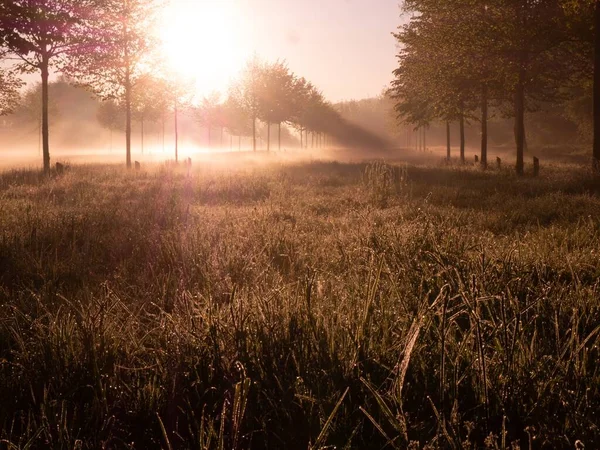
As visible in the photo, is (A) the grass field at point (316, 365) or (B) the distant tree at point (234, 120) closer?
(A) the grass field at point (316, 365)

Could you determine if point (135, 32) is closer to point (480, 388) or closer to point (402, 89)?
point (402, 89)

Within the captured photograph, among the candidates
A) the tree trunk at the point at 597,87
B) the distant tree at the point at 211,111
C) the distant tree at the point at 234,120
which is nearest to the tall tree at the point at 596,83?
the tree trunk at the point at 597,87

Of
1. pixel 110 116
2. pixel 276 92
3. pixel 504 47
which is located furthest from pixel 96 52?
pixel 110 116

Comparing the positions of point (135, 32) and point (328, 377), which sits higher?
point (135, 32)

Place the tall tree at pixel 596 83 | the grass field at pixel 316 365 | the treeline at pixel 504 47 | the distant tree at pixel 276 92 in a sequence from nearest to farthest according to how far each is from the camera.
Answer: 1. the grass field at pixel 316 365
2. the tall tree at pixel 596 83
3. the treeline at pixel 504 47
4. the distant tree at pixel 276 92

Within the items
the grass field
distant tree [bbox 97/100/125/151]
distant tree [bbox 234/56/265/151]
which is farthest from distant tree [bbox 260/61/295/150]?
the grass field

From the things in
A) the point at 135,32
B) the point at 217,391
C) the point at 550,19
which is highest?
the point at 135,32

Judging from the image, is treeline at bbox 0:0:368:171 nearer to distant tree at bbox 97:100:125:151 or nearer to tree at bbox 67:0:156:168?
tree at bbox 67:0:156:168

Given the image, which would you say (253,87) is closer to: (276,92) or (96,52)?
(276,92)

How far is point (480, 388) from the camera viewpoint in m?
1.66

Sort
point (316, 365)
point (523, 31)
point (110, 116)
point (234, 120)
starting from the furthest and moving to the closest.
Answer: point (234, 120) < point (110, 116) < point (523, 31) < point (316, 365)

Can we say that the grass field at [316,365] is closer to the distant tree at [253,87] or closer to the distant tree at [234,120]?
the distant tree at [253,87]

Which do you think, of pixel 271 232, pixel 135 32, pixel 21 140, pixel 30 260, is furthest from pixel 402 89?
pixel 21 140

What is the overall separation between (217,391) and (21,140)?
9401cm
